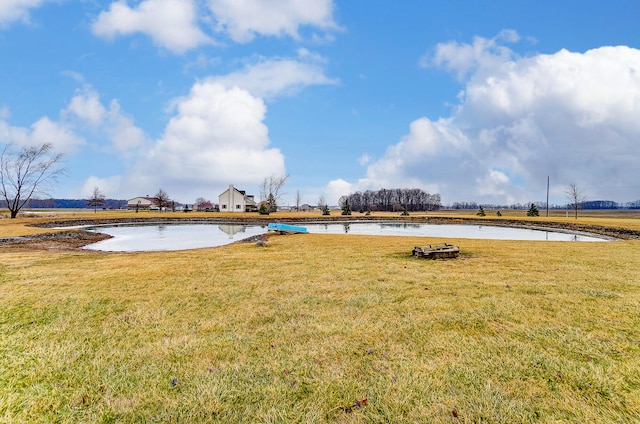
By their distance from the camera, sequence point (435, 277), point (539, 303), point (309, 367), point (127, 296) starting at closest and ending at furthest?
point (309, 367)
point (539, 303)
point (127, 296)
point (435, 277)

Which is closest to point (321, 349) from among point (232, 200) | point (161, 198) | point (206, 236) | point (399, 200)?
point (206, 236)

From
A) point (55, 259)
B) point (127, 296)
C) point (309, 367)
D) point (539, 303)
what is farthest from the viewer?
point (55, 259)

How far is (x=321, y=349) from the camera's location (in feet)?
15.3

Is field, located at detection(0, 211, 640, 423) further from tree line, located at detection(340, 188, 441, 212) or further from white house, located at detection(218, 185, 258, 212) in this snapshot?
tree line, located at detection(340, 188, 441, 212)

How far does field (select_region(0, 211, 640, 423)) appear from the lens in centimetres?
336

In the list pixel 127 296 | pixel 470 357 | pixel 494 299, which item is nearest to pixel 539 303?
pixel 494 299

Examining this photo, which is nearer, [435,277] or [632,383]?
[632,383]

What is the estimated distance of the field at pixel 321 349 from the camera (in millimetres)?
3359

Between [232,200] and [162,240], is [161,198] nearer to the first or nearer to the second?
[232,200]

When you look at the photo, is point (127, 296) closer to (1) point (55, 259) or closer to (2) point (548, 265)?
(1) point (55, 259)

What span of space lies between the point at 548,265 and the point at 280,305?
1012 cm

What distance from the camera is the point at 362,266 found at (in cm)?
1105

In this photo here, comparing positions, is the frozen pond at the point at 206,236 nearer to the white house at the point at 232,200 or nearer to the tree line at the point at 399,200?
the white house at the point at 232,200

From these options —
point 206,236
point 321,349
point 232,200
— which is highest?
point 232,200
